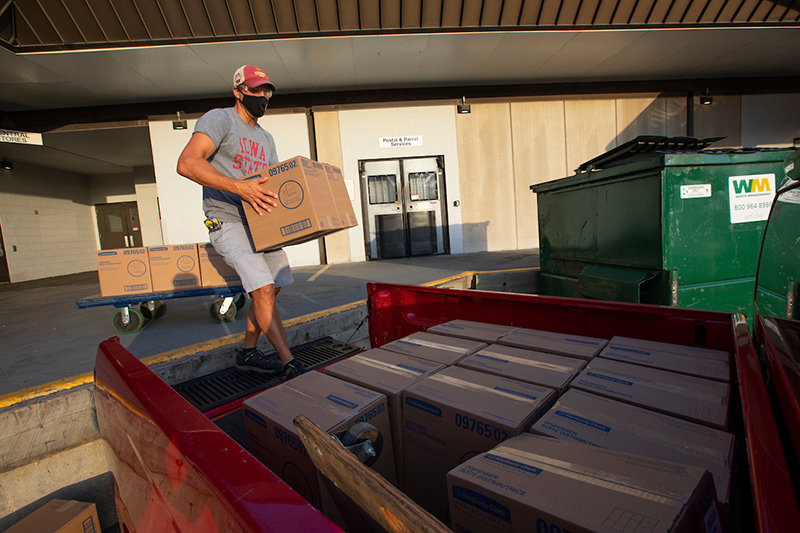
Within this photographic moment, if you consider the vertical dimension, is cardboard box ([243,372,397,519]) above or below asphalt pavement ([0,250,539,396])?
above

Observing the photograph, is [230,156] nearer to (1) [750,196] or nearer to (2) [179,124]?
(1) [750,196]

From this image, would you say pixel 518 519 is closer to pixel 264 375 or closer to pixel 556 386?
pixel 556 386

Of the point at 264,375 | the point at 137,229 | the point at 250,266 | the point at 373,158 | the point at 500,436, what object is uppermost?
the point at 373,158

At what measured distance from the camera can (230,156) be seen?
2.42 metres

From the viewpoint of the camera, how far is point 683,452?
0.83m

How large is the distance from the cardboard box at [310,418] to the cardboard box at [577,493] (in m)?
0.38

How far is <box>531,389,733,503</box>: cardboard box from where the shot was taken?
2.64 feet

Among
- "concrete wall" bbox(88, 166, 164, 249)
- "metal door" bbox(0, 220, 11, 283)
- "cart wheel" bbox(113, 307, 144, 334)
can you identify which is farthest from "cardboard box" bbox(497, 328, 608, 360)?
"metal door" bbox(0, 220, 11, 283)

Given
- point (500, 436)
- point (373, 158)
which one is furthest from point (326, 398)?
point (373, 158)

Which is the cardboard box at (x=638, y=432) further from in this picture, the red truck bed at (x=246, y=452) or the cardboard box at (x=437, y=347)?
the cardboard box at (x=437, y=347)

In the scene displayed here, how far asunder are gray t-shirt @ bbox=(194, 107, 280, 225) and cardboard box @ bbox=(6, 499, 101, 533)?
1.66 metres

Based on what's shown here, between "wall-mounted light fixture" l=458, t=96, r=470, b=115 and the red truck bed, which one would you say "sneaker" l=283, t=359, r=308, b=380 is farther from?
"wall-mounted light fixture" l=458, t=96, r=470, b=115

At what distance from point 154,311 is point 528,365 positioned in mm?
4383

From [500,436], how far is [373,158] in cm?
886
